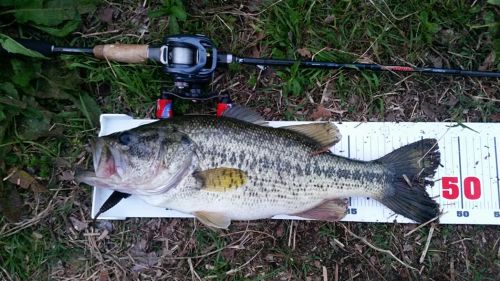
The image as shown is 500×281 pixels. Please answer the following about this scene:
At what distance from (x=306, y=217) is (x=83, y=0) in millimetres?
2783

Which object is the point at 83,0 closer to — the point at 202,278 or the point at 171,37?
the point at 171,37

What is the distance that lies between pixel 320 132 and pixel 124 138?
1.55 meters

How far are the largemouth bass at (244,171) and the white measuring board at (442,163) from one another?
0.25m

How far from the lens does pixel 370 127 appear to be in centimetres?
434

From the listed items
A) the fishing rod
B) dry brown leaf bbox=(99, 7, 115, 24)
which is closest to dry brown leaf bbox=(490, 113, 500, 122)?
the fishing rod

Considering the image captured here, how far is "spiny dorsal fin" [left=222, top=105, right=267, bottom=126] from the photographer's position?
3.82 metres

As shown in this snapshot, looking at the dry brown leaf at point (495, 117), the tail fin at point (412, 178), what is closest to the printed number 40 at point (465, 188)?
the tail fin at point (412, 178)

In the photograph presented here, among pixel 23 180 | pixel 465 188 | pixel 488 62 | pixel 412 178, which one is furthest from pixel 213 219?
pixel 488 62

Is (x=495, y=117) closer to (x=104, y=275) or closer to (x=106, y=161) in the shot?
(x=106, y=161)

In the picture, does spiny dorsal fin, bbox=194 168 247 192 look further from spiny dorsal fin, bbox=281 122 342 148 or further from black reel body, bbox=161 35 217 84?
black reel body, bbox=161 35 217 84

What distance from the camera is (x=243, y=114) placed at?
12.6 feet

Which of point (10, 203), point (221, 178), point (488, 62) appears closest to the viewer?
point (221, 178)

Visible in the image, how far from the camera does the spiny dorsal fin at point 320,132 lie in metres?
3.89

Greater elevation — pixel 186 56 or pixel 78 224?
pixel 186 56
